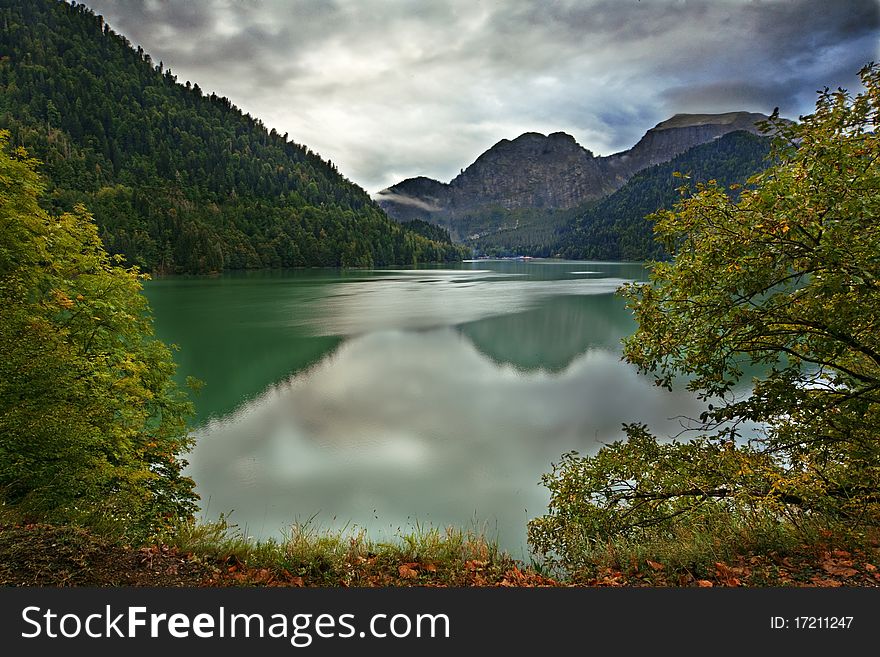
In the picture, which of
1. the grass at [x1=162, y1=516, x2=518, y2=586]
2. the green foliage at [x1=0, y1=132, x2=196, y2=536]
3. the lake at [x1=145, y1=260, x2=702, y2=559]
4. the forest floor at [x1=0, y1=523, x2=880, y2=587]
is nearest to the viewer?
the forest floor at [x1=0, y1=523, x2=880, y2=587]

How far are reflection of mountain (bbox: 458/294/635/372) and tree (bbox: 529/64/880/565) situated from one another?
21.8 metres

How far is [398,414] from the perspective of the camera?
67.3ft

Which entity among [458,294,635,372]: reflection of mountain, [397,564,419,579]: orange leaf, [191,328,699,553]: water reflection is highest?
[397,564,419,579]: orange leaf

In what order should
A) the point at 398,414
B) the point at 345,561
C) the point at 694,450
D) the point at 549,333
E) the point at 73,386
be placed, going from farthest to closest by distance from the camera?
1. the point at 549,333
2. the point at 398,414
3. the point at 694,450
4. the point at 73,386
5. the point at 345,561

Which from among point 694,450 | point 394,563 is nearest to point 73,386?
point 394,563

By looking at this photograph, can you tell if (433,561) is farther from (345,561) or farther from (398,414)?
(398,414)

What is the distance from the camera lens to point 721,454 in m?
7.35

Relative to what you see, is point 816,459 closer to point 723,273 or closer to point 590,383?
point 723,273

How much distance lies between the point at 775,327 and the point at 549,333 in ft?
114

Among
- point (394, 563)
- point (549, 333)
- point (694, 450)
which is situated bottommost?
point (549, 333)

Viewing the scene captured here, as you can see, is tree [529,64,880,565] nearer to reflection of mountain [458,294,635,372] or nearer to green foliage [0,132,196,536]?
green foliage [0,132,196,536]

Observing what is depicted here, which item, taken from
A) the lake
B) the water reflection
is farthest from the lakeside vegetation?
the water reflection

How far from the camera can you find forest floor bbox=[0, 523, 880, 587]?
4.41 meters

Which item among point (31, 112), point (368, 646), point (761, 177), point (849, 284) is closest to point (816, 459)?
point (849, 284)
